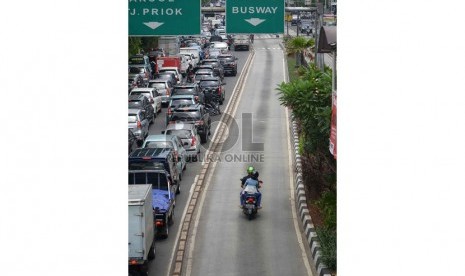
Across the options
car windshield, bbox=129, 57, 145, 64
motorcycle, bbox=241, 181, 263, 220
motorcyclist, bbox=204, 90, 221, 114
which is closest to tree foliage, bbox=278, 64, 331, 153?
motorcycle, bbox=241, 181, 263, 220

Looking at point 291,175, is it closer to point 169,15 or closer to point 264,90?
point 169,15

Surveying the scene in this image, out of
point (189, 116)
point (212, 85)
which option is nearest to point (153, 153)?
point (189, 116)

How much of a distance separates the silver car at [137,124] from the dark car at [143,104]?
2188 mm

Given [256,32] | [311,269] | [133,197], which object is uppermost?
[256,32]

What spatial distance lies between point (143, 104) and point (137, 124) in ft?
13.6

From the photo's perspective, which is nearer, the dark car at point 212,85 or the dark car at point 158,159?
the dark car at point 158,159

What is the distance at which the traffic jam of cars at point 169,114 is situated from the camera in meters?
20.5

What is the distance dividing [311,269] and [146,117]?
1699 centimetres

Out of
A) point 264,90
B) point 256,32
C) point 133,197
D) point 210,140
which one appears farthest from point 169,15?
point 264,90

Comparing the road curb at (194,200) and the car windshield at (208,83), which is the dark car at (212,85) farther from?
the road curb at (194,200)

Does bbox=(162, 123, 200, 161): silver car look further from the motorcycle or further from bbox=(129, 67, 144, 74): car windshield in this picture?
bbox=(129, 67, 144, 74): car windshield

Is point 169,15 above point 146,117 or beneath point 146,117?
above

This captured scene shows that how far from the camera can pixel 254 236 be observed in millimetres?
20078

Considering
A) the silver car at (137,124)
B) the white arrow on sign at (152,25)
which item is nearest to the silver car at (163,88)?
the silver car at (137,124)
